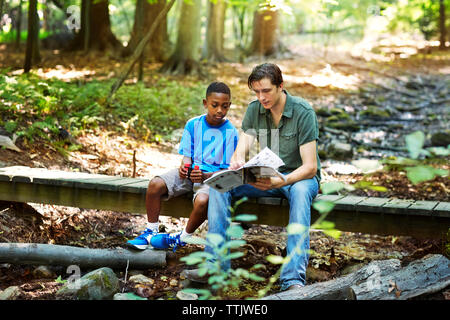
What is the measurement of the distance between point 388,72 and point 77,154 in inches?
533

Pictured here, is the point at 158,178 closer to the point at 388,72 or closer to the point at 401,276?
the point at 401,276

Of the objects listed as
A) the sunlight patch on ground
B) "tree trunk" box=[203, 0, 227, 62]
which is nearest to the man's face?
the sunlight patch on ground

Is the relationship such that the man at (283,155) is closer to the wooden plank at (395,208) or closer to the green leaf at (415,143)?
the wooden plank at (395,208)

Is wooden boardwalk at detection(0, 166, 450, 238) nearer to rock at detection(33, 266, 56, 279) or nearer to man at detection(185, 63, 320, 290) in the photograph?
man at detection(185, 63, 320, 290)

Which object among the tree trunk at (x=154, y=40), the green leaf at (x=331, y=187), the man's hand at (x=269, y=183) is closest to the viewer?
the green leaf at (x=331, y=187)

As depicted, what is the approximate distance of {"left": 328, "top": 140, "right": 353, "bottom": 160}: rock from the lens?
924cm

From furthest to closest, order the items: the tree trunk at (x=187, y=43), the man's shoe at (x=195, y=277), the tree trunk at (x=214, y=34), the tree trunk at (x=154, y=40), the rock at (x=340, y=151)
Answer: the tree trunk at (x=214, y=34)
the tree trunk at (x=154, y=40)
the tree trunk at (x=187, y=43)
the rock at (x=340, y=151)
the man's shoe at (x=195, y=277)

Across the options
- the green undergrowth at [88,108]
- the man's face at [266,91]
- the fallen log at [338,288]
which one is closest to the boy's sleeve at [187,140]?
the man's face at [266,91]

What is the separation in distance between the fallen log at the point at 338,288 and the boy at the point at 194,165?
1301mm

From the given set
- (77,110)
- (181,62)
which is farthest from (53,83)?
(181,62)

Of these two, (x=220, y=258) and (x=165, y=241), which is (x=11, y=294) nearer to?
(x=165, y=241)

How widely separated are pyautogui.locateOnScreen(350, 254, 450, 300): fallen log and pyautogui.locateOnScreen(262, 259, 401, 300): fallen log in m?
0.06

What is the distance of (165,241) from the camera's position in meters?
4.32

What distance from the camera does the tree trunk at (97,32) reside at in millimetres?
15469
